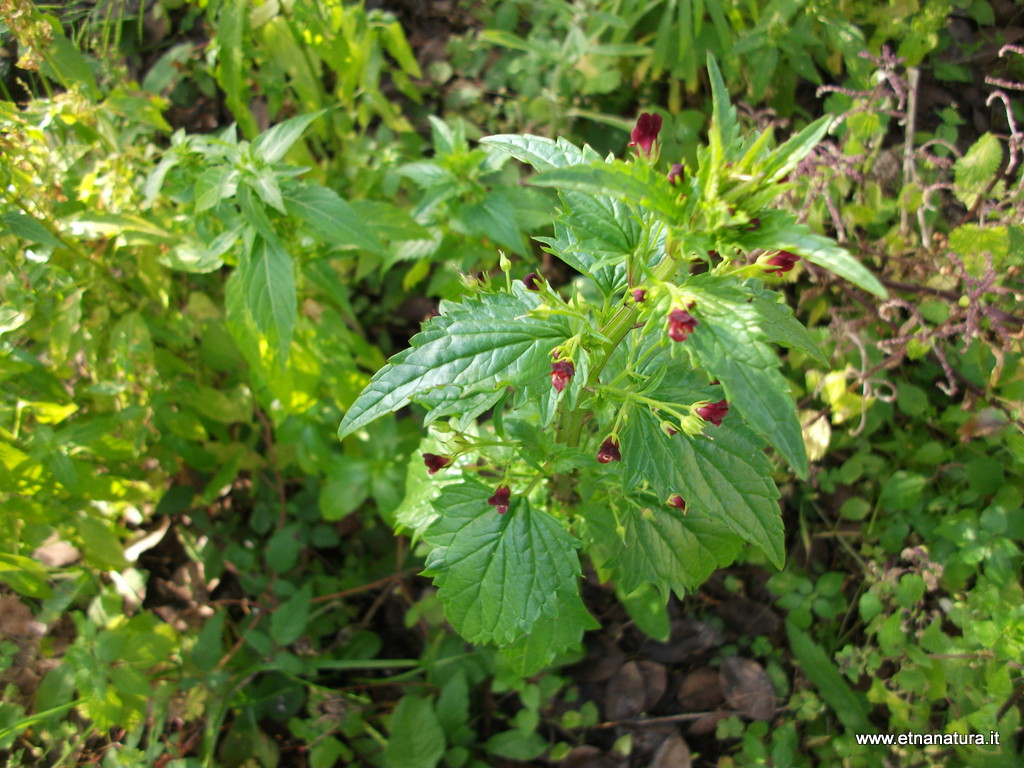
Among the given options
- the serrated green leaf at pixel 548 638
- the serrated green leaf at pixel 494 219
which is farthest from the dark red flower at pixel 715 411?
the serrated green leaf at pixel 494 219

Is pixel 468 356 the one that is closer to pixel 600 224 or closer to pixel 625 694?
pixel 600 224

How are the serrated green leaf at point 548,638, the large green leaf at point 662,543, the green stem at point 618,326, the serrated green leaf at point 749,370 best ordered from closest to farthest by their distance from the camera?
the serrated green leaf at point 749,370, the green stem at point 618,326, the large green leaf at point 662,543, the serrated green leaf at point 548,638

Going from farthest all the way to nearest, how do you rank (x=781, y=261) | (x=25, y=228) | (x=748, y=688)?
(x=748, y=688) → (x=25, y=228) → (x=781, y=261)

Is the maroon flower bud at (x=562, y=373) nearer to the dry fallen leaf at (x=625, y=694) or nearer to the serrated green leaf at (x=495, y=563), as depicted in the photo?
the serrated green leaf at (x=495, y=563)

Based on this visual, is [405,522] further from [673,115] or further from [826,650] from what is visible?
[673,115]

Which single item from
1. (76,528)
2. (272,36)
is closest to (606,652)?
(76,528)

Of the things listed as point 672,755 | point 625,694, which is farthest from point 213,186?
point 672,755
